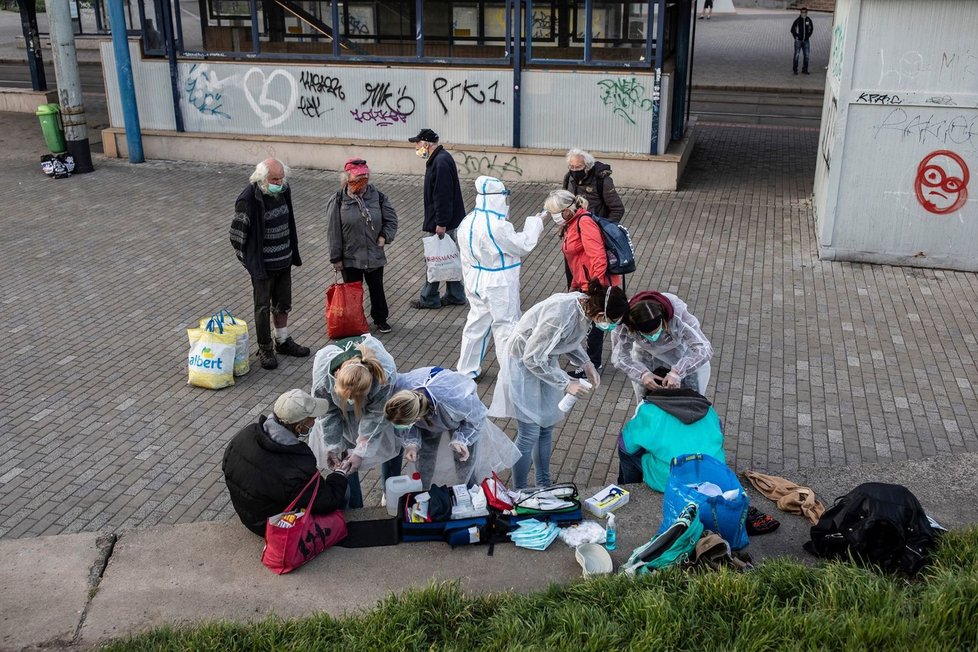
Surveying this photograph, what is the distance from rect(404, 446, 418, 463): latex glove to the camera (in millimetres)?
5156

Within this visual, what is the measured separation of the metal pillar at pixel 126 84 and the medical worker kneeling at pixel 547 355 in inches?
465

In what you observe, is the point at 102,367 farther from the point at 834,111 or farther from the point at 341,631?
the point at 834,111

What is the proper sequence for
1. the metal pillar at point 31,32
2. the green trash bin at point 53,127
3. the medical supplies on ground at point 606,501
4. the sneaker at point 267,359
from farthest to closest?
the metal pillar at point 31,32 < the green trash bin at point 53,127 < the sneaker at point 267,359 < the medical supplies on ground at point 606,501

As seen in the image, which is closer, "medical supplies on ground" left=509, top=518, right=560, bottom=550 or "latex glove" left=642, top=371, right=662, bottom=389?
"medical supplies on ground" left=509, top=518, right=560, bottom=550

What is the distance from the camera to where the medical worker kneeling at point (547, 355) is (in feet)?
18.4

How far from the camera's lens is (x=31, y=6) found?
59.2 ft

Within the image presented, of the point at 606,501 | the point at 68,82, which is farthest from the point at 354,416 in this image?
the point at 68,82

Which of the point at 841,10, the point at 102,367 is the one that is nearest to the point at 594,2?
Answer: the point at 841,10

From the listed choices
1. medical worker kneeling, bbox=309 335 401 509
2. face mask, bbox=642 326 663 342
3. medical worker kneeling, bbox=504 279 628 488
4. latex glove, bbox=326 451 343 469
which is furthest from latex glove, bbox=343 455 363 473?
face mask, bbox=642 326 663 342

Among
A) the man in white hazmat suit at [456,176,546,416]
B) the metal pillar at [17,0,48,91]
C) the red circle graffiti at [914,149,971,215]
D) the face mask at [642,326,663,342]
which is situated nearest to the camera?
the face mask at [642,326,663,342]

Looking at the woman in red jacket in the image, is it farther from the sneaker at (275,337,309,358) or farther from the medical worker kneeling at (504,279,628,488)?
the sneaker at (275,337,309,358)

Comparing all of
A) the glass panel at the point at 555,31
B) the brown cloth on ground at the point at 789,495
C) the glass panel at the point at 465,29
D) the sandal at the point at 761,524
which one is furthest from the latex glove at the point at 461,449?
the glass panel at the point at 465,29

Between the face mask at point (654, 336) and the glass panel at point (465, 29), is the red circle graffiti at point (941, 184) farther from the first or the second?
the glass panel at point (465, 29)

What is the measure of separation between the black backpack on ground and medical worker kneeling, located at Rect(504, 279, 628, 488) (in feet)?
5.52
